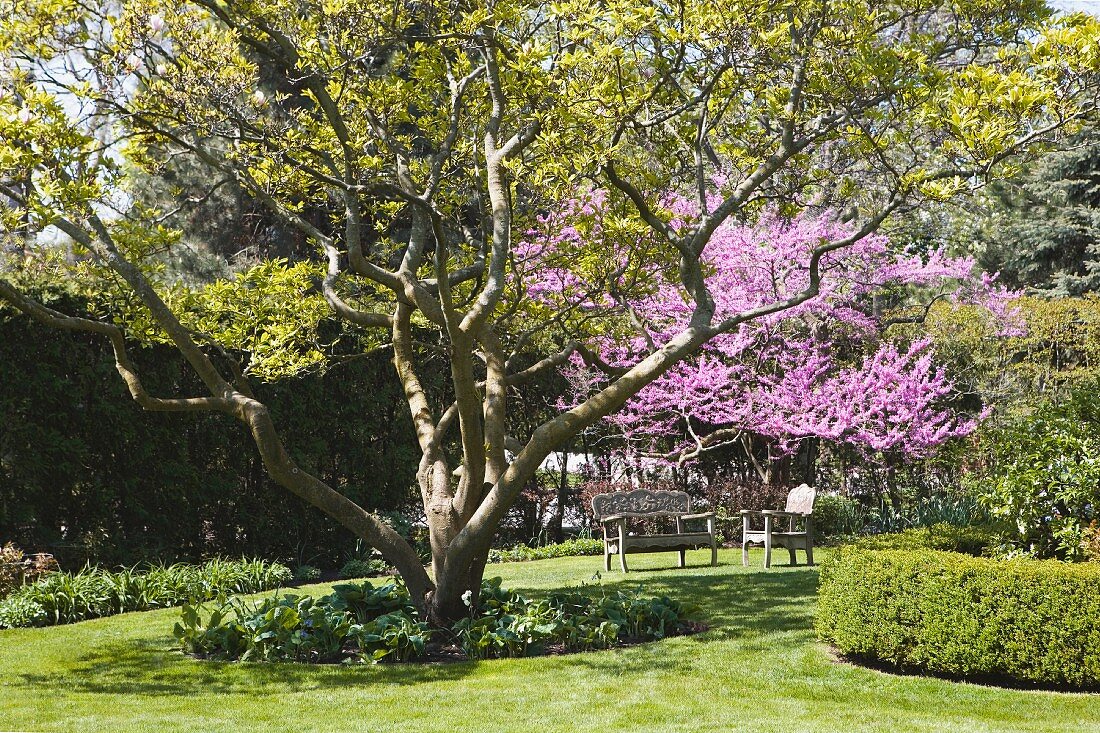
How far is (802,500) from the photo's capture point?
1042 cm

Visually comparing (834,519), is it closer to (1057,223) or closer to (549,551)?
(549,551)

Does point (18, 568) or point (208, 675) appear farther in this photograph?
point (18, 568)

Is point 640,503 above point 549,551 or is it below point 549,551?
above

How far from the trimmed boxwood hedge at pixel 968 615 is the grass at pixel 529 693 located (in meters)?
→ 0.15

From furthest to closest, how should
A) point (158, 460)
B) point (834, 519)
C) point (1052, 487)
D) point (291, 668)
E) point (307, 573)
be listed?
point (834, 519), point (307, 573), point (158, 460), point (1052, 487), point (291, 668)

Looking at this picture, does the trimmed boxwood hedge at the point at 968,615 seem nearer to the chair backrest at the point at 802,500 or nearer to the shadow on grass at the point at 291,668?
the shadow on grass at the point at 291,668

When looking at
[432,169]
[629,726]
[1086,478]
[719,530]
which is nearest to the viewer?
[629,726]

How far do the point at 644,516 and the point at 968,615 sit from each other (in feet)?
17.2

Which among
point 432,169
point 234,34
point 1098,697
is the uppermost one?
point 234,34

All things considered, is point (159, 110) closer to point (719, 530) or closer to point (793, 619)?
point (793, 619)

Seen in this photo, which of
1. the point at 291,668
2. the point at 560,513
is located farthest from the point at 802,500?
the point at 291,668

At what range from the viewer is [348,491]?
1139cm

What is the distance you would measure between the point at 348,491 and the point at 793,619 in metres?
5.84

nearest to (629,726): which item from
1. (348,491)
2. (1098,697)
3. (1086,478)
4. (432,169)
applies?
(1098,697)
